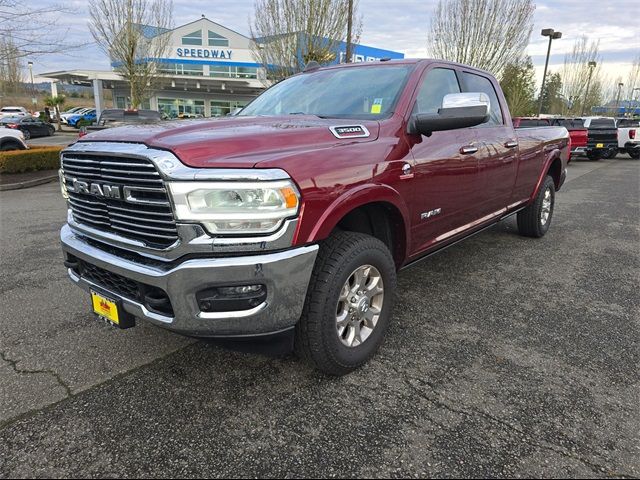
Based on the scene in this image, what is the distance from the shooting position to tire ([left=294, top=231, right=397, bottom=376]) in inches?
95.6

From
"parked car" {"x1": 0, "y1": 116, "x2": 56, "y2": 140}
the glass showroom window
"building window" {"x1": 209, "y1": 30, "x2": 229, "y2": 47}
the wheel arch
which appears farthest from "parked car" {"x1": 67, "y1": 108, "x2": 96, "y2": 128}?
the wheel arch

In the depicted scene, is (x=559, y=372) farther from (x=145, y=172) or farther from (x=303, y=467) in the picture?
(x=145, y=172)

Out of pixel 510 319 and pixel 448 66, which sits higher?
pixel 448 66

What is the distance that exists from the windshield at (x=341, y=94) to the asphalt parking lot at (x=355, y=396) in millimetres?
1608

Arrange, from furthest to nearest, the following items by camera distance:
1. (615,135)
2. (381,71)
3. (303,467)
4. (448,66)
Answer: (615,135) < (448,66) < (381,71) < (303,467)

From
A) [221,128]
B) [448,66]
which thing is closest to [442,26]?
[448,66]

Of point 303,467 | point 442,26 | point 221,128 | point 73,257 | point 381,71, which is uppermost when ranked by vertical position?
point 442,26

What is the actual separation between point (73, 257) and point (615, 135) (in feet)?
71.9

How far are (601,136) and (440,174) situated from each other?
1942 centimetres

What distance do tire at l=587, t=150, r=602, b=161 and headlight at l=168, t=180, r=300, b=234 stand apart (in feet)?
70.2

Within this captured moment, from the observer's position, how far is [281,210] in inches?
85.0

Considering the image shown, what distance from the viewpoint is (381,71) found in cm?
351

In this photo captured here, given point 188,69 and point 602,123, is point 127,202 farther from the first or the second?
point 188,69

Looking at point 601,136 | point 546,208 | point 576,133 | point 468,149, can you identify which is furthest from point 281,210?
point 601,136
